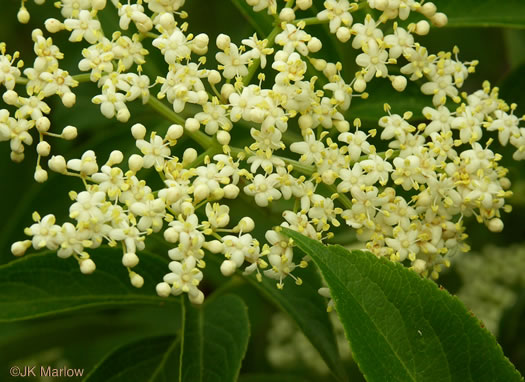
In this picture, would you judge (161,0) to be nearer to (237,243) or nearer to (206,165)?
(206,165)

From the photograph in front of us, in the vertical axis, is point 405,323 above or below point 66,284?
above

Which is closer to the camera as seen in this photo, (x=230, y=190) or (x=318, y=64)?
(x=230, y=190)

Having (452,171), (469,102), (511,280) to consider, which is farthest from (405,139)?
(511,280)

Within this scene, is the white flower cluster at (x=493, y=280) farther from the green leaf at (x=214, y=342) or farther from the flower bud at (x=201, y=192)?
the flower bud at (x=201, y=192)

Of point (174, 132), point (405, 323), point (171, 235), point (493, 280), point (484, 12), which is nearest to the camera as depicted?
point (405, 323)

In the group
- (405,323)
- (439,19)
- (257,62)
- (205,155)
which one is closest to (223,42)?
(257,62)

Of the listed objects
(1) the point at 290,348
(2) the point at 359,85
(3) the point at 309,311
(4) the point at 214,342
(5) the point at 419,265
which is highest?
(2) the point at 359,85

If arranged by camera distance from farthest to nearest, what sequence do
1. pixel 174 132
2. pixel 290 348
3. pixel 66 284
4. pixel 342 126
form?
pixel 290 348, pixel 66 284, pixel 342 126, pixel 174 132

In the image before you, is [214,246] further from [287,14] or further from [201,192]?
[287,14]
